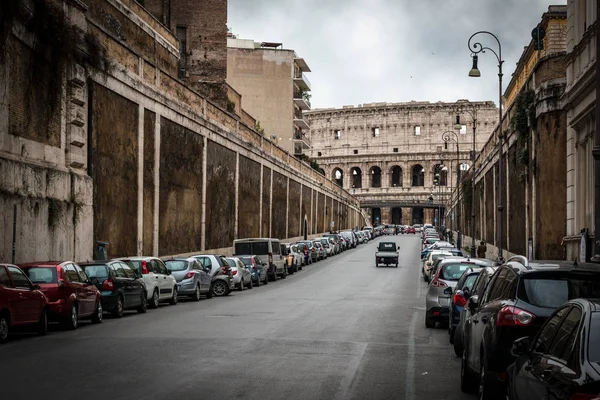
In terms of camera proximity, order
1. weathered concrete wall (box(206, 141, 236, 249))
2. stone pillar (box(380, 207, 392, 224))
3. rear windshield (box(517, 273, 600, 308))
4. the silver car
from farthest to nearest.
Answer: stone pillar (box(380, 207, 392, 224)) < weathered concrete wall (box(206, 141, 236, 249)) < the silver car < rear windshield (box(517, 273, 600, 308))

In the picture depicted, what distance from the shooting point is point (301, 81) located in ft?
326

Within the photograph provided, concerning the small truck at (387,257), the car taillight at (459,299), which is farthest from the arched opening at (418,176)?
the car taillight at (459,299)

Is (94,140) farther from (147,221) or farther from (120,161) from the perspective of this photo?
(147,221)

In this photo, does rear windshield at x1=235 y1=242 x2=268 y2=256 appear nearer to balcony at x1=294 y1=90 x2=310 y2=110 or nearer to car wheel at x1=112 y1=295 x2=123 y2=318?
car wheel at x1=112 y1=295 x2=123 y2=318

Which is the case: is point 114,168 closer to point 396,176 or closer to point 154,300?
point 154,300

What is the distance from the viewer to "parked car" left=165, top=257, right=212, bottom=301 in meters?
29.9

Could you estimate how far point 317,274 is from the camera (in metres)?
49.0

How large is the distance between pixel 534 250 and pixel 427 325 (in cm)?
1254

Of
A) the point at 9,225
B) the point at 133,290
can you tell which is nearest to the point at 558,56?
the point at 133,290

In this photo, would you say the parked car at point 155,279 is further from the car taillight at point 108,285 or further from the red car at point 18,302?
the red car at point 18,302

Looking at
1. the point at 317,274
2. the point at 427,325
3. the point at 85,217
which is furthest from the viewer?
the point at 317,274

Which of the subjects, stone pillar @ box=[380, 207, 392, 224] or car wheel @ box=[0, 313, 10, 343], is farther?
stone pillar @ box=[380, 207, 392, 224]

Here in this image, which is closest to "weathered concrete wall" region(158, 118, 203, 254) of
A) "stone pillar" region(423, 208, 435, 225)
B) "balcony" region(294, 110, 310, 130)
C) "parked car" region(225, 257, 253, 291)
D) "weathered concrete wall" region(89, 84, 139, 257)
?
"parked car" region(225, 257, 253, 291)

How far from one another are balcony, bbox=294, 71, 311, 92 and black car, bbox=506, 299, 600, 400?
91.0 meters
